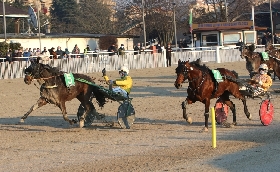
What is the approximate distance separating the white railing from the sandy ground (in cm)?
1259

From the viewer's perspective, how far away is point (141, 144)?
1311 centimetres

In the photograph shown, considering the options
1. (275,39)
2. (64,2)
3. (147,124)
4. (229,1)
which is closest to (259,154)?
(147,124)

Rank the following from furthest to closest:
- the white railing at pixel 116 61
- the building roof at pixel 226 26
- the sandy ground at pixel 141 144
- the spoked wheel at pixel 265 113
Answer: the building roof at pixel 226 26
the white railing at pixel 116 61
the spoked wheel at pixel 265 113
the sandy ground at pixel 141 144

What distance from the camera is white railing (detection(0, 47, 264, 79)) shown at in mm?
32969

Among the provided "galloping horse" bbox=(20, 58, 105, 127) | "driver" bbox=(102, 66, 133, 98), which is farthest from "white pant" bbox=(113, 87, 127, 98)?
"galloping horse" bbox=(20, 58, 105, 127)

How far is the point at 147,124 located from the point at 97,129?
1315 millimetres

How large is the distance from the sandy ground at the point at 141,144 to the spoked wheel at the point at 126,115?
0.71ft

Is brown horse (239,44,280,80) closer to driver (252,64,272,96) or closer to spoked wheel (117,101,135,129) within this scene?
driver (252,64,272,96)

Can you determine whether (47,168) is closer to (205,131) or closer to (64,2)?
(205,131)

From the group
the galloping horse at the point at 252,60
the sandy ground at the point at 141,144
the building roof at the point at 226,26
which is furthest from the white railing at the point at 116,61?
the sandy ground at the point at 141,144

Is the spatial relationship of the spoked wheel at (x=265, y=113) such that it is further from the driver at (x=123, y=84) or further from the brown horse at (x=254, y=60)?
the brown horse at (x=254, y=60)

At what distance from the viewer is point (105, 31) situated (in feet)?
244

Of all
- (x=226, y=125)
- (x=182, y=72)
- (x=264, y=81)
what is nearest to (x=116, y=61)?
(x=264, y=81)

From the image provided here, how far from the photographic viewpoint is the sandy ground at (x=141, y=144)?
35.9 ft
